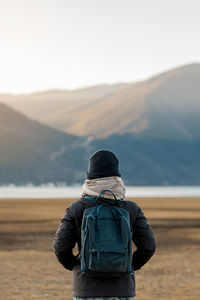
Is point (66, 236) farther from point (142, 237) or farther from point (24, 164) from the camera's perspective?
point (24, 164)

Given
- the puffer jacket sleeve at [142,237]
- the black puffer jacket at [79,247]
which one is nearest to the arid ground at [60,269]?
the puffer jacket sleeve at [142,237]

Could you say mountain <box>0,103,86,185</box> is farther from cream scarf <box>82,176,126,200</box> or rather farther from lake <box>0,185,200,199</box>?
cream scarf <box>82,176,126,200</box>

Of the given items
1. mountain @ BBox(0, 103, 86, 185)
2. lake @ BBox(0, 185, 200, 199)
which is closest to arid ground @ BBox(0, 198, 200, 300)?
lake @ BBox(0, 185, 200, 199)

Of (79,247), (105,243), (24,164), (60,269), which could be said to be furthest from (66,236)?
(24,164)

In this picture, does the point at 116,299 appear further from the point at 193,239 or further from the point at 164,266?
the point at 193,239

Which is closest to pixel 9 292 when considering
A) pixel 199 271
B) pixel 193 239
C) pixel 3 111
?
pixel 199 271

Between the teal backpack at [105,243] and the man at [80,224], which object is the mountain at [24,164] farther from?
the teal backpack at [105,243]

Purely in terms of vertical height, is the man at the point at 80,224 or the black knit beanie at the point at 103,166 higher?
the black knit beanie at the point at 103,166

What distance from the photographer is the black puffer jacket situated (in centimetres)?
430

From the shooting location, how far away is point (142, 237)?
4.55 meters

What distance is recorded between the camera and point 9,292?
40.9ft

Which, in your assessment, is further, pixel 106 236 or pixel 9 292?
pixel 9 292

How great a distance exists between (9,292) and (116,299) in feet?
28.3

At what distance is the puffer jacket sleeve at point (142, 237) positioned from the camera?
4512mm
